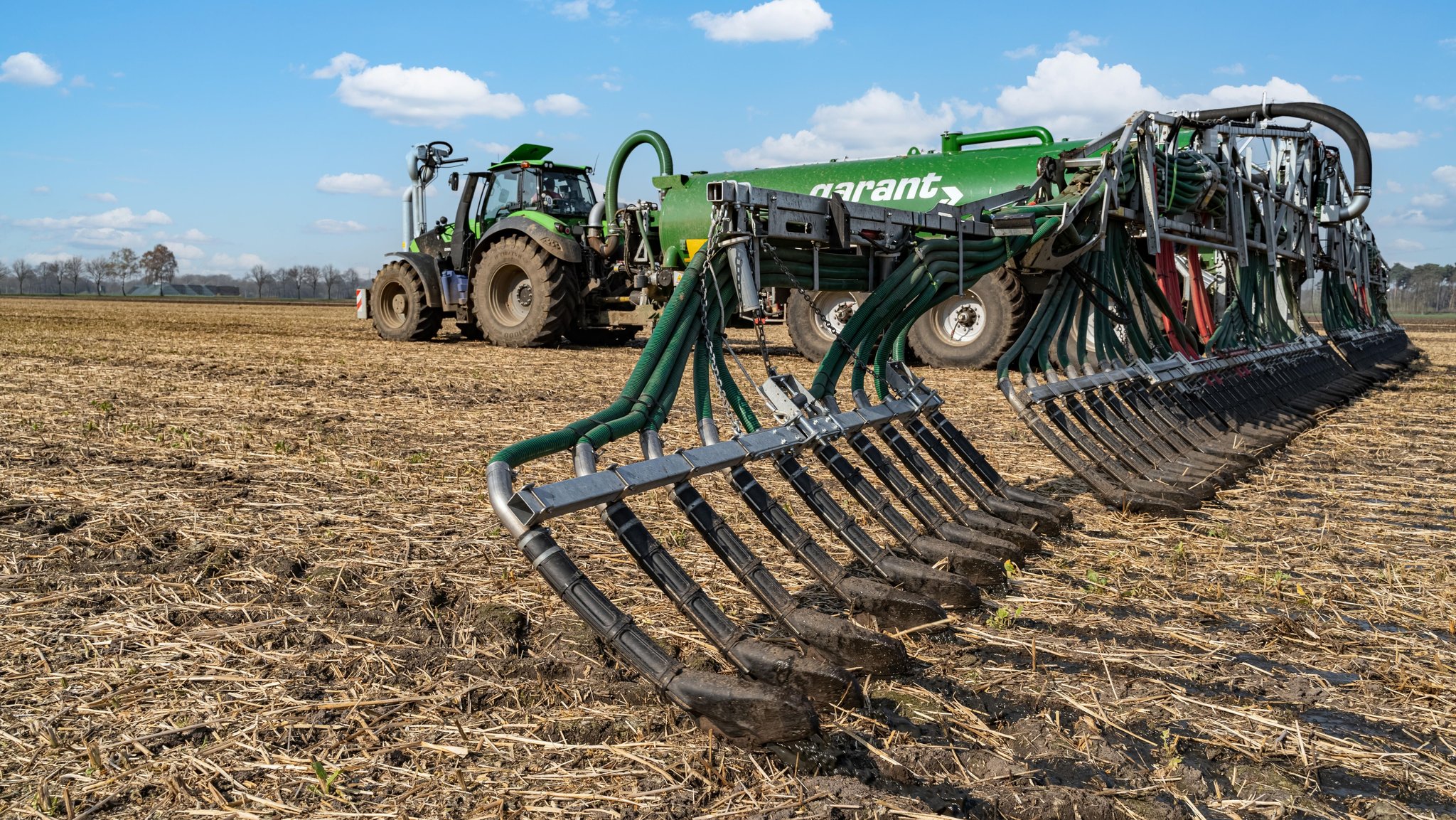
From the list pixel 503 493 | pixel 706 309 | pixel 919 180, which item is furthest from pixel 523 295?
pixel 503 493

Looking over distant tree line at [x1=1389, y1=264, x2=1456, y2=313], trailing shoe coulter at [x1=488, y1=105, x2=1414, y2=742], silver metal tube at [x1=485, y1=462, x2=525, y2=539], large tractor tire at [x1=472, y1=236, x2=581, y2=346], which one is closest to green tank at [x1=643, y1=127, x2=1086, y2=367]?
large tractor tire at [x1=472, y1=236, x2=581, y2=346]

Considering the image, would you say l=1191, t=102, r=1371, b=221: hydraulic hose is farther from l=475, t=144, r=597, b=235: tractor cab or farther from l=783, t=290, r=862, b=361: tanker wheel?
l=475, t=144, r=597, b=235: tractor cab

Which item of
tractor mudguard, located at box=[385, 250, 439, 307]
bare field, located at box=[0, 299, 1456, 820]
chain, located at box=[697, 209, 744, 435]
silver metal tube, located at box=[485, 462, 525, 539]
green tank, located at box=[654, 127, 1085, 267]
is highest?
green tank, located at box=[654, 127, 1085, 267]

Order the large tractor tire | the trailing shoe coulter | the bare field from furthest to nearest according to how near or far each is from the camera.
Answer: the large tractor tire → the trailing shoe coulter → the bare field

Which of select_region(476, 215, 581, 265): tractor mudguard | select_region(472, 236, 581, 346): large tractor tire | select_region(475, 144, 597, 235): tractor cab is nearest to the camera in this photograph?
select_region(476, 215, 581, 265): tractor mudguard

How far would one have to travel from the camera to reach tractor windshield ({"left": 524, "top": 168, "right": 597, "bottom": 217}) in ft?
41.1

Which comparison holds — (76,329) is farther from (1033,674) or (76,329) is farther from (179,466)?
(1033,674)

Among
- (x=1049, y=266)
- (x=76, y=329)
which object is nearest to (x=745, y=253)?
(x=1049, y=266)

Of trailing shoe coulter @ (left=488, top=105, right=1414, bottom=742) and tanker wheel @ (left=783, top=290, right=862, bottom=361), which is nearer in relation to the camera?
trailing shoe coulter @ (left=488, top=105, right=1414, bottom=742)

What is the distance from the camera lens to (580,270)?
40.7 feet

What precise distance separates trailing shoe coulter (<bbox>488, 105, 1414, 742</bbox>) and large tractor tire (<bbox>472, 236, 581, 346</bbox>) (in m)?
4.79

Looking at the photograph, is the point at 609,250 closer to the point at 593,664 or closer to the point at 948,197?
the point at 948,197

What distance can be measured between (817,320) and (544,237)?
3.18 metres

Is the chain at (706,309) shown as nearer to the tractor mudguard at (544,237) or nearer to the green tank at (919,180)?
the green tank at (919,180)
